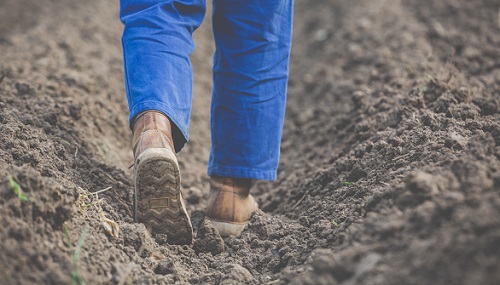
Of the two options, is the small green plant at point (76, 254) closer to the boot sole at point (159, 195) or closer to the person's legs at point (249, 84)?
the boot sole at point (159, 195)

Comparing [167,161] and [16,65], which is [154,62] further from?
[16,65]

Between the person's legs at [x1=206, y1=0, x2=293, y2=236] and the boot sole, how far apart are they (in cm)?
34

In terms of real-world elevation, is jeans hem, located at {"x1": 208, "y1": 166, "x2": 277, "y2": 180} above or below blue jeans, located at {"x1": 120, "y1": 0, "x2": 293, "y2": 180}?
below

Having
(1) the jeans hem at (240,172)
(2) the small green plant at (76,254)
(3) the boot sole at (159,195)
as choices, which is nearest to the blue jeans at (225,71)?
(1) the jeans hem at (240,172)

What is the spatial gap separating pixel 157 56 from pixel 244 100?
0.44 m

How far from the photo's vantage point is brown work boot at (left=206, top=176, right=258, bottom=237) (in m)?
2.62

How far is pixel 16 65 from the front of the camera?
12.8ft

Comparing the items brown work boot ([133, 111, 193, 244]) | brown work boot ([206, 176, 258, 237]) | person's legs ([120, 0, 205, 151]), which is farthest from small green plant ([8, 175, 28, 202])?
brown work boot ([206, 176, 258, 237])

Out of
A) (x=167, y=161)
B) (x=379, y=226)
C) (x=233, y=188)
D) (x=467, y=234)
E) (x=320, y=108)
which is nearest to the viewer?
(x=467, y=234)

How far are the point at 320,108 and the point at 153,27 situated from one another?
220 centimetres

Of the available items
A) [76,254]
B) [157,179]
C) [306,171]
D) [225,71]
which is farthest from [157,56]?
[306,171]

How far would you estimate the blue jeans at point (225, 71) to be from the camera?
2.31 meters

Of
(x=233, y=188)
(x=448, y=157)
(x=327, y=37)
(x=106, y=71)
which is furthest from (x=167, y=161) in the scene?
(x=327, y=37)

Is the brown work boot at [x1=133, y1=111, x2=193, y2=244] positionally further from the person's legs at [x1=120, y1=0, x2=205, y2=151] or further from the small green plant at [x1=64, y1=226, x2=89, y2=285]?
the small green plant at [x1=64, y1=226, x2=89, y2=285]
